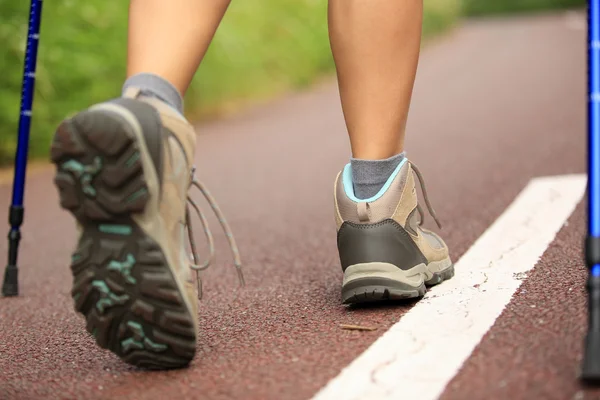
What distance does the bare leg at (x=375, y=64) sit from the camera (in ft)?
6.25

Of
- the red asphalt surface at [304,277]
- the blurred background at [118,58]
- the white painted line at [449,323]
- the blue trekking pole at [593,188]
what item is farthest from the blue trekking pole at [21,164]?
the blurred background at [118,58]

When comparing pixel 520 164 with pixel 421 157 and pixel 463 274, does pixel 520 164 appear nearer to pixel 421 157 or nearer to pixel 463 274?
pixel 421 157

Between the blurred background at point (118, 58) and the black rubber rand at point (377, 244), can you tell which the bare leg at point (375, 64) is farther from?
the blurred background at point (118, 58)

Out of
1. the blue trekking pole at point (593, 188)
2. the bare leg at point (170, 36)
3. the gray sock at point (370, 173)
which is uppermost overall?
the bare leg at point (170, 36)

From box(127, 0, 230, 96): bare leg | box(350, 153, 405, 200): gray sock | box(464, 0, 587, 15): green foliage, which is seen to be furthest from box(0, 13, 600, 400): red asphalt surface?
box(464, 0, 587, 15): green foliage

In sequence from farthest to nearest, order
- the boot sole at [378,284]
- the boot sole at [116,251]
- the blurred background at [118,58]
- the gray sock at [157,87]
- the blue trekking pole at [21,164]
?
the blurred background at [118,58], the blue trekking pole at [21,164], the boot sole at [378,284], the gray sock at [157,87], the boot sole at [116,251]

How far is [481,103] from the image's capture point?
7379 mm

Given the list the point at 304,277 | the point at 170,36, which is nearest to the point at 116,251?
the point at 170,36

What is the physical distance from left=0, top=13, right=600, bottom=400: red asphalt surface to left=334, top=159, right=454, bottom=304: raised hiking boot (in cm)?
5

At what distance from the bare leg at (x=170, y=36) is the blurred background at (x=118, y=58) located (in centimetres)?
399

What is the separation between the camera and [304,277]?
2465mm

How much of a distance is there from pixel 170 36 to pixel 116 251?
458 mm

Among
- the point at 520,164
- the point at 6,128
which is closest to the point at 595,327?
the point at 520,164

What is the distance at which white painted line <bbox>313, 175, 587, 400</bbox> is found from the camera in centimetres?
141
